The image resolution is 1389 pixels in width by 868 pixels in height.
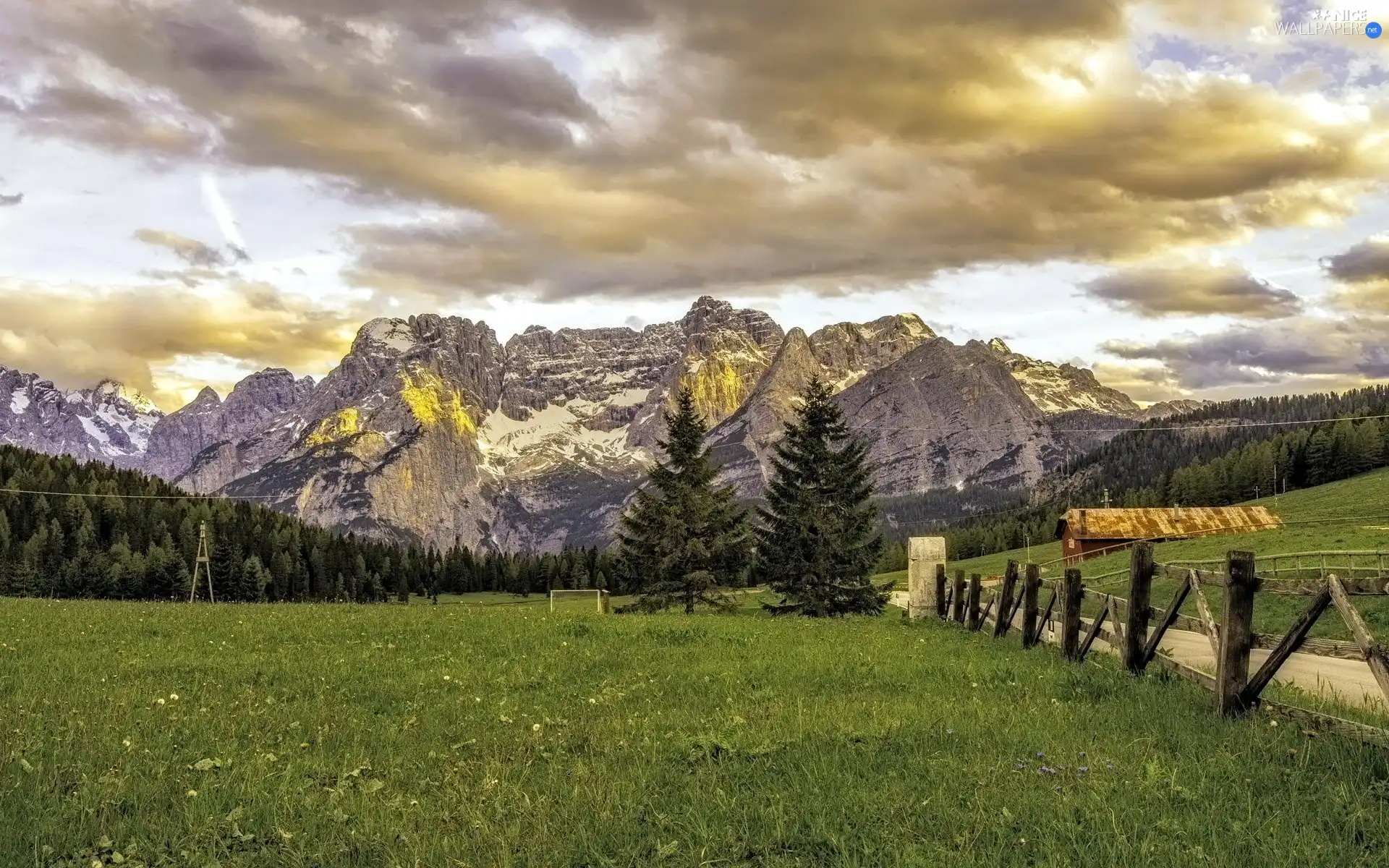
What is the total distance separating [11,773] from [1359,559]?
67.5 meters

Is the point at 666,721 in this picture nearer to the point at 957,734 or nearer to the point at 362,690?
the point at 957,734

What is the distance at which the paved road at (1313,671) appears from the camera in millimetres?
13945

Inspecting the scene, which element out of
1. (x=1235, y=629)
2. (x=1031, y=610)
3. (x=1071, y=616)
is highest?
(x=1235, y=629)

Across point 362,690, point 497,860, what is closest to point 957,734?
point 497,860

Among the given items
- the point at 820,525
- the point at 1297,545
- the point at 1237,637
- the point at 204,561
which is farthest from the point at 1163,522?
the point at 1237,637

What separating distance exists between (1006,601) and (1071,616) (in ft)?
16.0

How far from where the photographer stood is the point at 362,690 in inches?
545

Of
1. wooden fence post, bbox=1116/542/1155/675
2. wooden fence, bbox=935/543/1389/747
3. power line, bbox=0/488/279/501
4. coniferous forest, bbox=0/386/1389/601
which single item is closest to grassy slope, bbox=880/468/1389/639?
wooden fence post, bbox=1116/542/1155/675

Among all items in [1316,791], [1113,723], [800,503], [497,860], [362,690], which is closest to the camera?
[497,860]

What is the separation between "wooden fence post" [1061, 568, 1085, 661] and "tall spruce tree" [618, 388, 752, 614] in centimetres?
3269

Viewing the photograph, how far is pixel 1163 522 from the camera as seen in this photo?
124812 mm

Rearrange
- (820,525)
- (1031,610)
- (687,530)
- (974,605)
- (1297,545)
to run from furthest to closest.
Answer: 1. (1297,545)
2. (687,530)
3. (820,525)
4. (974,605)
5. (1031,610)

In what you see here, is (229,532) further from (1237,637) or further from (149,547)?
(1237,637)

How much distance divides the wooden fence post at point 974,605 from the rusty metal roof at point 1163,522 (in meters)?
102
